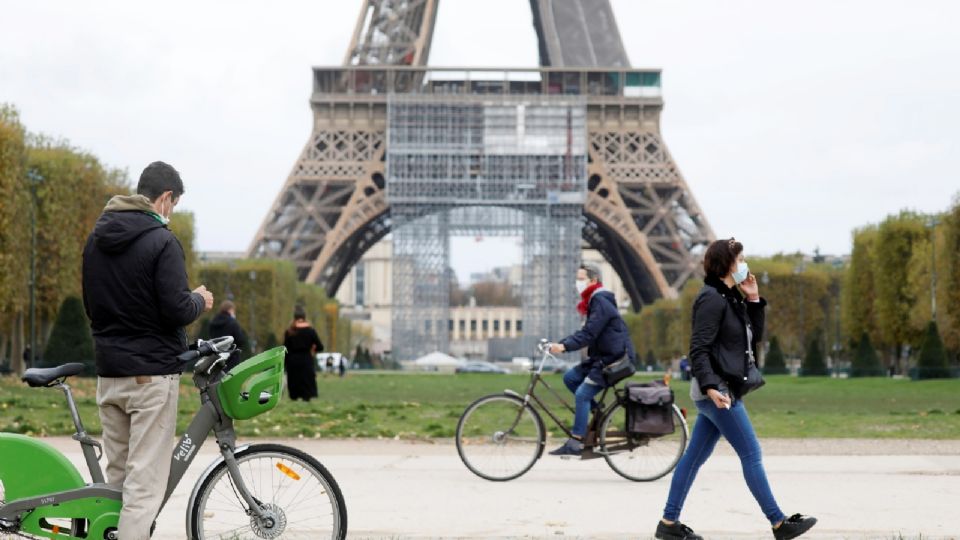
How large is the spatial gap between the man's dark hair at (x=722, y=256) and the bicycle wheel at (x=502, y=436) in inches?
124

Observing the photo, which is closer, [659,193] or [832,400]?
[832,400]

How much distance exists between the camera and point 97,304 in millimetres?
5688

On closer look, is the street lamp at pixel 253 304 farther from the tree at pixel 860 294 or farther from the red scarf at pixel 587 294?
the red scarf at pixel 587 294

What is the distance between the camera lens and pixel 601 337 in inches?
412

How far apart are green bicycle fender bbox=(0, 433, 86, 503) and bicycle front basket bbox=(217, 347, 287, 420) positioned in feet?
2.11

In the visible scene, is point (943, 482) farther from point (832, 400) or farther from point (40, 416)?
point (832, 400)

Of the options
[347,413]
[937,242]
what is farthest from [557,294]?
[347,413]

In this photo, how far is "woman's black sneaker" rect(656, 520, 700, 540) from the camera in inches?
272

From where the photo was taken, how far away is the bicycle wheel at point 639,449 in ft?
33.6

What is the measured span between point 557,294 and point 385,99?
48.7 feet

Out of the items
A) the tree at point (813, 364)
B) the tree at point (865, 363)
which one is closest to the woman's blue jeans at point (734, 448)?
the tree at point (865, 363)

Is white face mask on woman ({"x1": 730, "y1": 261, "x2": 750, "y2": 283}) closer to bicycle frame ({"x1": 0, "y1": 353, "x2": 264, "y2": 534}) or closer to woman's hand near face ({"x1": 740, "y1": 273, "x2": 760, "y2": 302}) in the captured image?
woman's hand near face ({"x1": 740, "y1": 273, "x2": 760, "y2": 302})

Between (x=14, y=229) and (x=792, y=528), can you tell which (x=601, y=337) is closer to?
(x=792, y=528)

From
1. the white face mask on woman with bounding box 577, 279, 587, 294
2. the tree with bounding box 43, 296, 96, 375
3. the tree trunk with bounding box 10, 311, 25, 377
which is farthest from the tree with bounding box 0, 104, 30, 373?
the white face mask on woman with bounding box 577, 279, 587, 294
